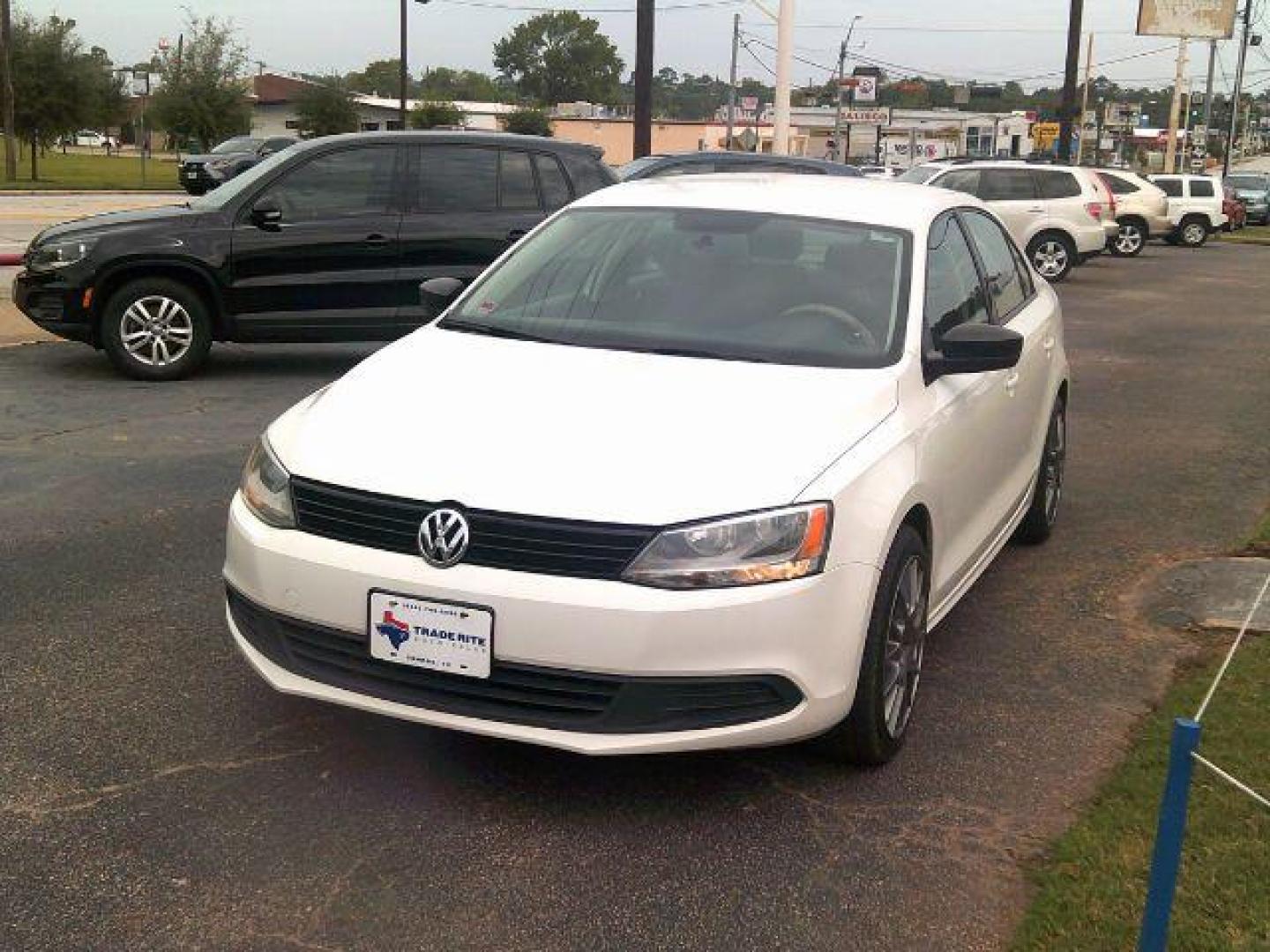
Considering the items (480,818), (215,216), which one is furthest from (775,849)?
(215,216)

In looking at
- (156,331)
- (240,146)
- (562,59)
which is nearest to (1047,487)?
(156,331)

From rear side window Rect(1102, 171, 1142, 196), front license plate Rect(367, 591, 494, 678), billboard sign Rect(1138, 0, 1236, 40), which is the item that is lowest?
front license plate Rect(367, 591, 494, 678)

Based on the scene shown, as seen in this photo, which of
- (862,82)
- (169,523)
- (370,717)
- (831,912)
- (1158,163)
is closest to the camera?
(831,912)

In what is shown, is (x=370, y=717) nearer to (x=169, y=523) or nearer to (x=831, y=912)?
(x=831, y=912)

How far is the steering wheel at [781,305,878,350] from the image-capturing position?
432 cm

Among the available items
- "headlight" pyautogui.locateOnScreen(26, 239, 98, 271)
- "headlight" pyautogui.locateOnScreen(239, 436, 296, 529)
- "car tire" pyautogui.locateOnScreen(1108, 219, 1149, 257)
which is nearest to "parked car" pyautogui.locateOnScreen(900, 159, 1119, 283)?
"car tire" pyautogui.locateOnScreen(1108, 219, 1149, 257)

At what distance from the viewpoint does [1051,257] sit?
21.1m

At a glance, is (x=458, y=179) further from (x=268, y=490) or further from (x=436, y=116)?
(x=436, y=116)

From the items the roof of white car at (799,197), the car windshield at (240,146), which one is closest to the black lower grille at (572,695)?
the roof of white car at (799,197)

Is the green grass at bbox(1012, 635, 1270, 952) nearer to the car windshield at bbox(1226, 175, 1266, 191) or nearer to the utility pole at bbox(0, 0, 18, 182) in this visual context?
the utility pole at bbox(0, 0, 18, 182)

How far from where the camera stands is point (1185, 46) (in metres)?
60.2

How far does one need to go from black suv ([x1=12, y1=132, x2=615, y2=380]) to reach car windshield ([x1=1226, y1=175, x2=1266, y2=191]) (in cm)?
4468

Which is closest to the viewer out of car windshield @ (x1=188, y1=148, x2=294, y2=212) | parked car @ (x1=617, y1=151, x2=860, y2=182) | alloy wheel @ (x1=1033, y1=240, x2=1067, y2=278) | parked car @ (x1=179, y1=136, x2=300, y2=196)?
car windshield @ (x1=188, y1=148, x2=294, y2=212)

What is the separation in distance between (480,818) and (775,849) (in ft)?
2.47
